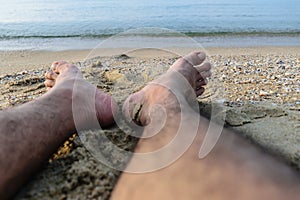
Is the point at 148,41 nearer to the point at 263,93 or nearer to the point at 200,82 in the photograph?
the point at 263,93

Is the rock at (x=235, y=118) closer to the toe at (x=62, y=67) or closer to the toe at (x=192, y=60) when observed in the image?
the toe at (x=192, y=60)

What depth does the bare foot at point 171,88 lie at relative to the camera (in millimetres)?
1638

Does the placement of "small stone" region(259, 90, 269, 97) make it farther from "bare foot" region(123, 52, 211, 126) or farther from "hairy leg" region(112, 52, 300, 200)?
"hairy leg" region(112, 52, 300, 200)

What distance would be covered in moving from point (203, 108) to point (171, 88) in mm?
346

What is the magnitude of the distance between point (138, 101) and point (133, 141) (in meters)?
0.32

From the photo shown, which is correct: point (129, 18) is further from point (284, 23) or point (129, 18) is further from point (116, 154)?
point (116, 154)

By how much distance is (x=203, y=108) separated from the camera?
6.61 ft

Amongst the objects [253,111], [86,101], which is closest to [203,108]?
[253,111]

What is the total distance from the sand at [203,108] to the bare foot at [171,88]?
100mm

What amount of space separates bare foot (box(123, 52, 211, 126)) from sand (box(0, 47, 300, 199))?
10 cm

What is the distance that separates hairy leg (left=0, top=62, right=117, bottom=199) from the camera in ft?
3.79

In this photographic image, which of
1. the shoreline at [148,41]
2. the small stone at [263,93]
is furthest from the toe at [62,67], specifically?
the shoreline at [148,41]

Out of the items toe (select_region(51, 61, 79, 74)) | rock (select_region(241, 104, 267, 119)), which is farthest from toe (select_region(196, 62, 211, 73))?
toe (select_region(51, 61, 79, 74))

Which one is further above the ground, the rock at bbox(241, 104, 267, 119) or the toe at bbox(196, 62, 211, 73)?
the toe at bbox(196, 62, 211, 73)
